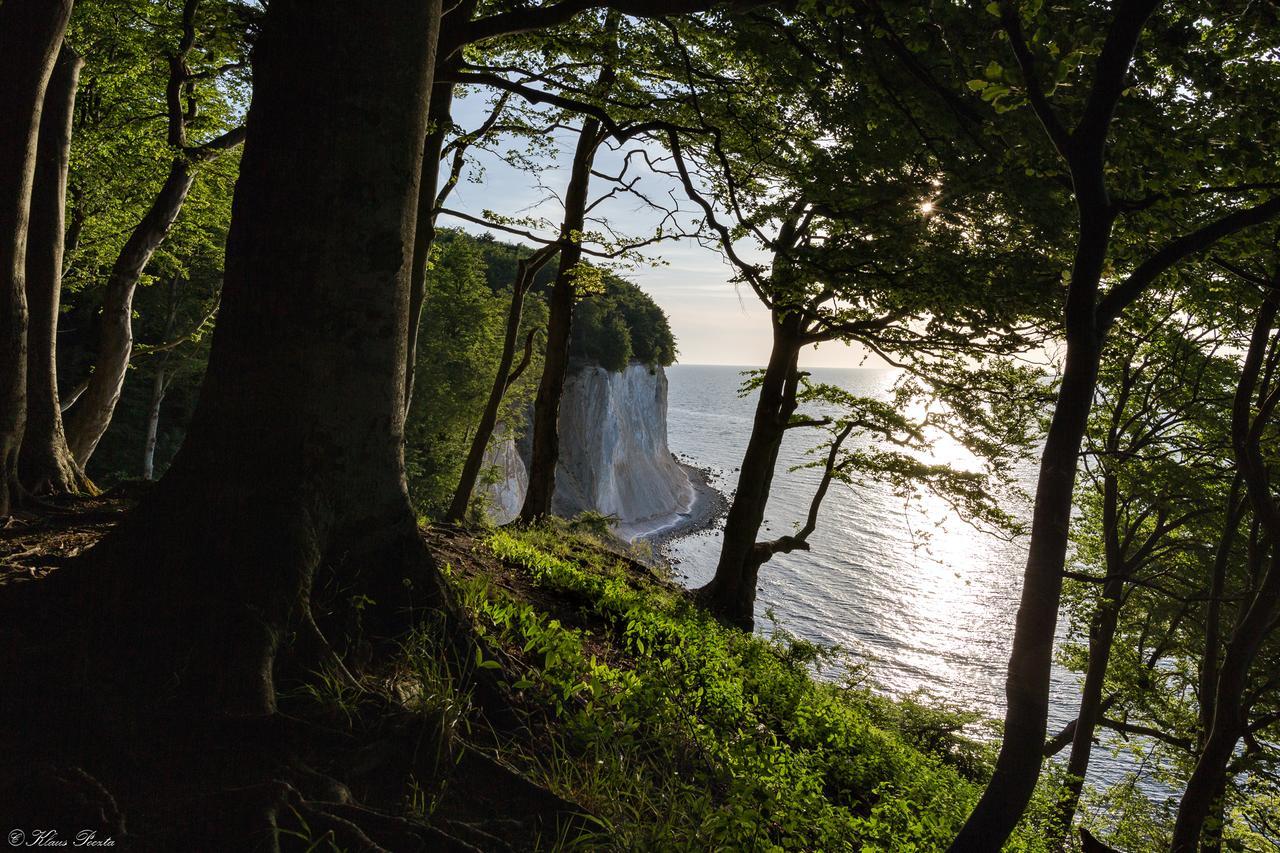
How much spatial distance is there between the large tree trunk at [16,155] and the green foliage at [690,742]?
356 cm

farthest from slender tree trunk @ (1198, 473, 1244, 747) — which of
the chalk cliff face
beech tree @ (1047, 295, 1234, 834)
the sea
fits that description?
the chalk cliff face

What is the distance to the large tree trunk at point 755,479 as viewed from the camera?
1296 cm

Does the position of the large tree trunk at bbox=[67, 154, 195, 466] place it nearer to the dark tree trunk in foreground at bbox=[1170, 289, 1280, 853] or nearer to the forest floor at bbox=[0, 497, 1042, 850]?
the forest floor at bbox=[0, 497, 1042, 850]

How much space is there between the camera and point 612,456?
1898 inches

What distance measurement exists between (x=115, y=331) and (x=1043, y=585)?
1016cm

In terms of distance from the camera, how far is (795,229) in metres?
12.2

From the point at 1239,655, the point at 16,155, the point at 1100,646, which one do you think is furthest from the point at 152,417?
the point at 1239,655

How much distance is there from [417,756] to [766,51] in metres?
5.94

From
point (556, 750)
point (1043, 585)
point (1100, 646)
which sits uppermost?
point (1043, 585)

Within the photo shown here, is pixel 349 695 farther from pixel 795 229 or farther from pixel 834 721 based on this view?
pixel 795 229

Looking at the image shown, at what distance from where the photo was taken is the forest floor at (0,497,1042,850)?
2678mm

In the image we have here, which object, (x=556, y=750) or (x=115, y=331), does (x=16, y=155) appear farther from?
(x=556, y=750)

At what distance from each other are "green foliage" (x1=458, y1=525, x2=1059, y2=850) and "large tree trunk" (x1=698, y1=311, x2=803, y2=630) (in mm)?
5576


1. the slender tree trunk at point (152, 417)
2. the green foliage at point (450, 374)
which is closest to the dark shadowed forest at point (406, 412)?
the slender tree trunk at point (152, 417)
